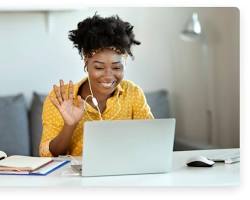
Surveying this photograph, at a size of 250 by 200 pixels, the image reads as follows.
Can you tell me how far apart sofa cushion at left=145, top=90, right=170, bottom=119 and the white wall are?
0.8 inches

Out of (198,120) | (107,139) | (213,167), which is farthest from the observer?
(198,120)

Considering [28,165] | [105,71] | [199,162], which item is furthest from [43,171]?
[199,162]

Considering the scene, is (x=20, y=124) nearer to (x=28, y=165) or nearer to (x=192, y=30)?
(x=28, y=165)

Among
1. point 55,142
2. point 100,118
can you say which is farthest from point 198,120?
point 55,142

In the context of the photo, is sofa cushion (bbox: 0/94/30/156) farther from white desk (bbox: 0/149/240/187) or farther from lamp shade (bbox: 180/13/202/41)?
lamp shade (bbox: 180/13/202/41)

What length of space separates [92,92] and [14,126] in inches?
10.5

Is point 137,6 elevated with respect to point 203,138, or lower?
elevated

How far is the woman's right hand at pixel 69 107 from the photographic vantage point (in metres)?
1.81

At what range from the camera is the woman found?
5.93ft

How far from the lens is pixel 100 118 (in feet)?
6.02

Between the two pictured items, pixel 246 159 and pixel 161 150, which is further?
pixel 246 159

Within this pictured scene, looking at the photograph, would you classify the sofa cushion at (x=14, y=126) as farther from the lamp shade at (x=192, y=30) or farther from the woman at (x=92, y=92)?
the lamp shade at (x=192, y=30)

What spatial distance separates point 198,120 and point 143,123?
0.33 meters

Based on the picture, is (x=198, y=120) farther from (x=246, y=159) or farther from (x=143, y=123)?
(x=143, y=123)
